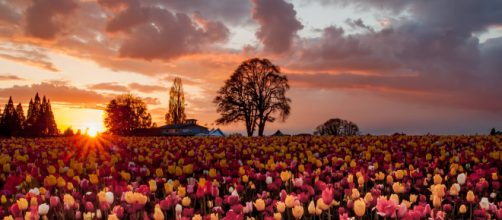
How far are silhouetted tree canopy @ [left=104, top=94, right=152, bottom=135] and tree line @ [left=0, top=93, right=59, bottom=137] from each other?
2546 centimetres

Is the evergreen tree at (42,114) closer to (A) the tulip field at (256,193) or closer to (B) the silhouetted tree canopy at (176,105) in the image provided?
(B) the silhouetted tree canopy at (176,105)

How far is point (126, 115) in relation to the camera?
120 m

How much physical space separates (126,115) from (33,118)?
52845 mm

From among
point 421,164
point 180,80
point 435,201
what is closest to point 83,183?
point 435,201

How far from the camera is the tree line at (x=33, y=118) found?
443ft

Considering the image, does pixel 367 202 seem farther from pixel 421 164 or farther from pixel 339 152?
pixel 339 152

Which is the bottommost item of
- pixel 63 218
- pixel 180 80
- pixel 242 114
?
pixel 63 218

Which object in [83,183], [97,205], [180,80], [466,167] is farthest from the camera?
[180,80]

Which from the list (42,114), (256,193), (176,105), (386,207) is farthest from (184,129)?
(386,207)

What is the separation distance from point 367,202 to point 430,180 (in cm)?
345

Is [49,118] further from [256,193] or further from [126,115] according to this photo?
[256,193]

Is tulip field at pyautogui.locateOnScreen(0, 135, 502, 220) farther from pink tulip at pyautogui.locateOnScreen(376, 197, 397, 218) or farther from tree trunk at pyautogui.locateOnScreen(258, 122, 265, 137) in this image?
tree trunk at pyautogui.locateOnScreen(258, 122, 265, 137)

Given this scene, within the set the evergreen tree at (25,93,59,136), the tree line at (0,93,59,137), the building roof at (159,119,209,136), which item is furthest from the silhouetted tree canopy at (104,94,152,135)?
the evergreen tree at (25,93,59,136)

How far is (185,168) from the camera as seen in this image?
916cm
